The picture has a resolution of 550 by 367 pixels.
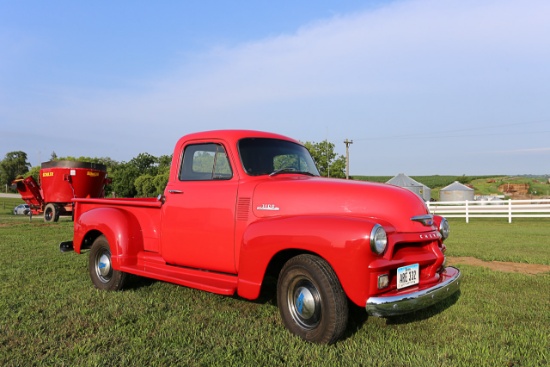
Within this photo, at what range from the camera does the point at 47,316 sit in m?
4.11

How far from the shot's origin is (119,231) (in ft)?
16.7

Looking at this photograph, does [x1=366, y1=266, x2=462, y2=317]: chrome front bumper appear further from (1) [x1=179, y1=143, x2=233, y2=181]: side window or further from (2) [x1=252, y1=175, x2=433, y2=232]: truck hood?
(1) [x1=179, y1=143, x2=233, y2=181]: side window

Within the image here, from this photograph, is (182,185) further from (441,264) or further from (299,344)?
(441,264)

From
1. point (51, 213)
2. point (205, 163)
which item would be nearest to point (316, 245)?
point (205, 163)

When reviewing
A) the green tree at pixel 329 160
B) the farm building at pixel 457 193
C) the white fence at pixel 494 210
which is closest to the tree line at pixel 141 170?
the green tree at pixel 329 160

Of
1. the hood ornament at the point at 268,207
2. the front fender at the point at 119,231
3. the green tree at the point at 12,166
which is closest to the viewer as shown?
the hood ornament at the point at 268,207

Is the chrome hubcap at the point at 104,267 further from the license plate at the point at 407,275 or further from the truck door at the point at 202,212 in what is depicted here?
the license plate at the point at 407,275

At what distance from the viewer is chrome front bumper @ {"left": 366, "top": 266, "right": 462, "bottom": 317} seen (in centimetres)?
310

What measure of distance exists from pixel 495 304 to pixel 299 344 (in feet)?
8.28

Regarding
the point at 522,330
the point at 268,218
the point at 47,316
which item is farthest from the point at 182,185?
the point at 522,330

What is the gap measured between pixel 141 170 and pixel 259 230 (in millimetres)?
54489

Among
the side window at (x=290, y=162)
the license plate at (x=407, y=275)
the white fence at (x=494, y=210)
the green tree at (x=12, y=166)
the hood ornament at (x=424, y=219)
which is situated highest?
the green tree at (x=12, y=166)

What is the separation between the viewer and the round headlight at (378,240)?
10.3 feet

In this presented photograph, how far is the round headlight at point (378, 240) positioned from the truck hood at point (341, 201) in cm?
35
